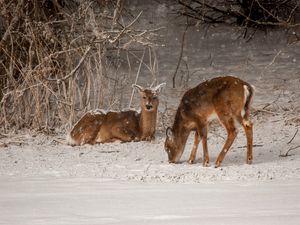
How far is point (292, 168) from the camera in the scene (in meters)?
10.6

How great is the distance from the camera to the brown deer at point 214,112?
1115 centimetres

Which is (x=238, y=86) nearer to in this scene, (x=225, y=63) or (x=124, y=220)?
(x=124, y=220)

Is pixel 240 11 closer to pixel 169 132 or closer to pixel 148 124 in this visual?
pixel 148 124

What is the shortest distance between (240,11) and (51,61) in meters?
7.26

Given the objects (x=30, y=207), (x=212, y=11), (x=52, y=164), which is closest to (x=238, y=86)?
(x=52, y=164)

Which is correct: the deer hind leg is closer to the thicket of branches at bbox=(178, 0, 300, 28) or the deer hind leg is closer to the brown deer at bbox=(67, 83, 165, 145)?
the brown deer at bbox=(67, 83, 165, 145)

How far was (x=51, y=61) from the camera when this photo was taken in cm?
1438

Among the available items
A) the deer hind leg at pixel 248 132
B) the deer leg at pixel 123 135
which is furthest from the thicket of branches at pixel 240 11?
the deer hind leg at pixel 248 132

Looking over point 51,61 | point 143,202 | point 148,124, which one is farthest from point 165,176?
point 51,61

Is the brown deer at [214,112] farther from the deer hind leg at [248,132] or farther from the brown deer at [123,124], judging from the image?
the brown deer at [123,124]

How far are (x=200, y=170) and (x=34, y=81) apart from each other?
4.46 m

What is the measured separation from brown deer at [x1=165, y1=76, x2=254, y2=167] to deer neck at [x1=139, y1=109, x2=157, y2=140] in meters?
1.72

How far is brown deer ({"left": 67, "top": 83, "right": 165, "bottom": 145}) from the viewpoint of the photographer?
44.4ft

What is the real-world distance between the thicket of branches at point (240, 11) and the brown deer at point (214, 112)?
732 cm
